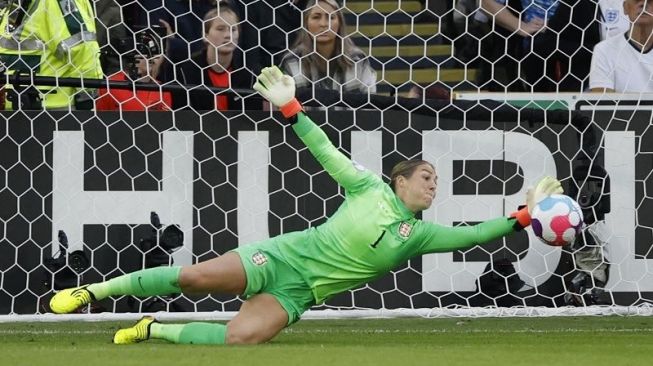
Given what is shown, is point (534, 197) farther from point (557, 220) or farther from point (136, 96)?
point (136, 96)

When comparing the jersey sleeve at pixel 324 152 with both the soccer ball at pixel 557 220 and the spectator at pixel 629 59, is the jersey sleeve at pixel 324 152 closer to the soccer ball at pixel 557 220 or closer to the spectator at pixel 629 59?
the soccer ball at pixel 557 220

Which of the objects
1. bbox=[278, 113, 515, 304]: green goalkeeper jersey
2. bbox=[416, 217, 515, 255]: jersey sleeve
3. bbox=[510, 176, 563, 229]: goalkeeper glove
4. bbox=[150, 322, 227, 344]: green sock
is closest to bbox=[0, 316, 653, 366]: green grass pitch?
bbox=[150, 322, 227, 344]: green sock

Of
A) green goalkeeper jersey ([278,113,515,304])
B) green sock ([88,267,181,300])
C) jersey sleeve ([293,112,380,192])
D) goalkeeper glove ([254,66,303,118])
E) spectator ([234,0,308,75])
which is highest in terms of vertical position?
spectator ([234,0,308,75])

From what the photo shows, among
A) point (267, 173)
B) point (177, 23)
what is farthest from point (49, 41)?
point (267, 173)

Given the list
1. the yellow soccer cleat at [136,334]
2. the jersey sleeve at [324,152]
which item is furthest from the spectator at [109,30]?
the yellow soccer cleat at [136,334]

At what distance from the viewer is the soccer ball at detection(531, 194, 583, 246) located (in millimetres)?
7633

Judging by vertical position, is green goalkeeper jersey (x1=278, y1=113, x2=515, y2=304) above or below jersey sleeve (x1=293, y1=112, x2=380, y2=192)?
below

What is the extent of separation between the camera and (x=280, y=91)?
8078 mm

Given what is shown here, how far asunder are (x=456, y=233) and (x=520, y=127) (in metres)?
2.25

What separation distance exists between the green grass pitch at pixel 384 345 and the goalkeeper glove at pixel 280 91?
131 cm

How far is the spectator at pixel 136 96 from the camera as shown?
9.98m

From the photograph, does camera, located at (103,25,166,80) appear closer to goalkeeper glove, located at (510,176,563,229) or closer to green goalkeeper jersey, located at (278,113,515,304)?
green goalkeeper jersey, located at (278,113,515,304)

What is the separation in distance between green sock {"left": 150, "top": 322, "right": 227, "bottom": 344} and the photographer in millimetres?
2690

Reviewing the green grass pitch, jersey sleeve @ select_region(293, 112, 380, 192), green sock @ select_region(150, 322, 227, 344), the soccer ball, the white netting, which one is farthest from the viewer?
the white netting
